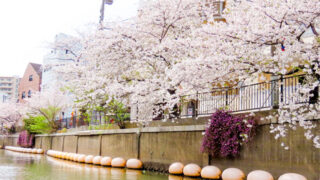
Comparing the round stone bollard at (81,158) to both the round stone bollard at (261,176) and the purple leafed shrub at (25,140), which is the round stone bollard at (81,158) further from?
the purple leafed shrub at (25,140)

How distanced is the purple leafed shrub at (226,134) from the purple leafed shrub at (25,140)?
33400 millimetres

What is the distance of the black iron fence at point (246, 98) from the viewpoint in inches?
523

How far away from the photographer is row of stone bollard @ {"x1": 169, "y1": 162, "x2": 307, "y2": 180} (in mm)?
11426

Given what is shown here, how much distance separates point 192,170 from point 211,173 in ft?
4.18

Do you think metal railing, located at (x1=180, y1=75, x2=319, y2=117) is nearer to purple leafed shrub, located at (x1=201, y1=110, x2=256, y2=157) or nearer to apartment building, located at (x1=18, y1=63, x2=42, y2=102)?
purple leafed shrub, located at (x1=201, y1=110, x2=256, y2=157)

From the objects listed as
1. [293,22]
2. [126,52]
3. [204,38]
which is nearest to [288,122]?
[293,22]

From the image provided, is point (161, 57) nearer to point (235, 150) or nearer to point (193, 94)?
point (193, 94)

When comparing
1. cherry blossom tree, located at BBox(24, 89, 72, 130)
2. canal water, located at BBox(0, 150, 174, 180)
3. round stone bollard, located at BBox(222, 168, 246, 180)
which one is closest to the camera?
round stone bollard, located at BBox(222, 168, 246, 180)

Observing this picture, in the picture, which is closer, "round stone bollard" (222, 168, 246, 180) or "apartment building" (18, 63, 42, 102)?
"round stone bollard" (222, 168, 246, 180)

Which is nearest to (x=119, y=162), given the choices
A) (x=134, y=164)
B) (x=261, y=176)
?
(x=134, y=164)

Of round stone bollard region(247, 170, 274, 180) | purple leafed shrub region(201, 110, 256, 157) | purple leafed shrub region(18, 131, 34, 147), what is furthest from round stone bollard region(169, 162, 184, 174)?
purple leafed shrub region(18, 131, 34, 147)

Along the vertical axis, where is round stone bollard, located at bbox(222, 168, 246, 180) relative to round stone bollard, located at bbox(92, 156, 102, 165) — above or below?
above

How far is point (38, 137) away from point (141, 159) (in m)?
26.3

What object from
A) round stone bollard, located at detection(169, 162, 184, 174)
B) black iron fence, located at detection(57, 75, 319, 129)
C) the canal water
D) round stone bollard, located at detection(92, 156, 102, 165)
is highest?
black iron fence, located at detection(57, 75, 319, 129)
